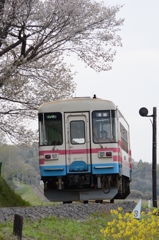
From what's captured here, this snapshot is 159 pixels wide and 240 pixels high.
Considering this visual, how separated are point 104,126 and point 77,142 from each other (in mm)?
935

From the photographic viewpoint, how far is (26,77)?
69.1 ft

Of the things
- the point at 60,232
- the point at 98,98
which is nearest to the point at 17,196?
the point at 98,98

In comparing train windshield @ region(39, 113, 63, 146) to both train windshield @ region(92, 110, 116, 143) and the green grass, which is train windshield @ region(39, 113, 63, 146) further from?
the green grass

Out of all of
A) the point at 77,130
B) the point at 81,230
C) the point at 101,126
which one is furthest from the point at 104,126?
the point at 81,230

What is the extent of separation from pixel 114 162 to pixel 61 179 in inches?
65.7

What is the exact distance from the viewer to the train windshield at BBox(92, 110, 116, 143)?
16.1 meters

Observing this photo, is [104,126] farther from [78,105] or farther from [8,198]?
[8,198]

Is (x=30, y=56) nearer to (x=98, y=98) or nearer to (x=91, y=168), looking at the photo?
(x=98, y=98)

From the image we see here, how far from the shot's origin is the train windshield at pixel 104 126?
635 inches

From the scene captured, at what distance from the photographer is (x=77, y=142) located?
1628 cm

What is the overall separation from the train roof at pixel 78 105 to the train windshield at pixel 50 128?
19cm

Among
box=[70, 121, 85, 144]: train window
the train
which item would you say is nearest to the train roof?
the train

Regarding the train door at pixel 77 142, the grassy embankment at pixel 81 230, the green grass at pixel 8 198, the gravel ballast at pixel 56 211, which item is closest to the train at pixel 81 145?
the train door at pixel 77 142

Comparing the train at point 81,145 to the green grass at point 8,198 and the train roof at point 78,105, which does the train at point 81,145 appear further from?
the green grass at point 8,198
